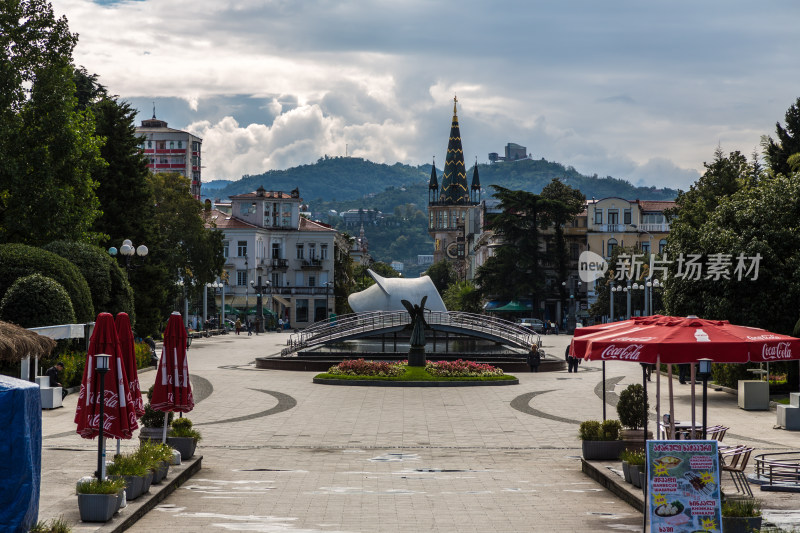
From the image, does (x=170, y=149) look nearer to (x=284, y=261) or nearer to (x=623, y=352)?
(x=284, y=261)

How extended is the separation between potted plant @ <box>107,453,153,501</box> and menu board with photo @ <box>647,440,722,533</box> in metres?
6.89

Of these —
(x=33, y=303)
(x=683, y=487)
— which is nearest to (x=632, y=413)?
(x=683, y=487)

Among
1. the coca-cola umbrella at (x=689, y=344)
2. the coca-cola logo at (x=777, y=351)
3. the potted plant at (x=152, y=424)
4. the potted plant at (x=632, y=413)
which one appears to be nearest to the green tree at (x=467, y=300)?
the potted plant at (x=632, y=413)

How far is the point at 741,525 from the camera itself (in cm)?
1109

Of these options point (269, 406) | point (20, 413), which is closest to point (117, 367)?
point (20, 413)

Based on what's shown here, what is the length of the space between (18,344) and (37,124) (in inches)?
726

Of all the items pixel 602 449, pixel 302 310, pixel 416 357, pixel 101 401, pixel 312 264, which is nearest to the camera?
pixel 101 401

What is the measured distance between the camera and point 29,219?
37.6m

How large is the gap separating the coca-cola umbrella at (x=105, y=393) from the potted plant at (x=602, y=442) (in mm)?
8094

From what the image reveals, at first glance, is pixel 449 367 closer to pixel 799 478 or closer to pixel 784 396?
pixel 784 396

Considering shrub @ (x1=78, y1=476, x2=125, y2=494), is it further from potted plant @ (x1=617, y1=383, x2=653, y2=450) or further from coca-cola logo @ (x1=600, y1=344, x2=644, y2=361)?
potted plant @ (x1=617, y1=383, x2=653, y2=450)

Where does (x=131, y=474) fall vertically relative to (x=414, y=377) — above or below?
above

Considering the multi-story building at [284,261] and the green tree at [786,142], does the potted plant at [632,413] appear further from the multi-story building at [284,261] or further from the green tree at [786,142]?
the multi-story building at [284,261]

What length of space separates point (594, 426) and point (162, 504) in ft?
26.0
